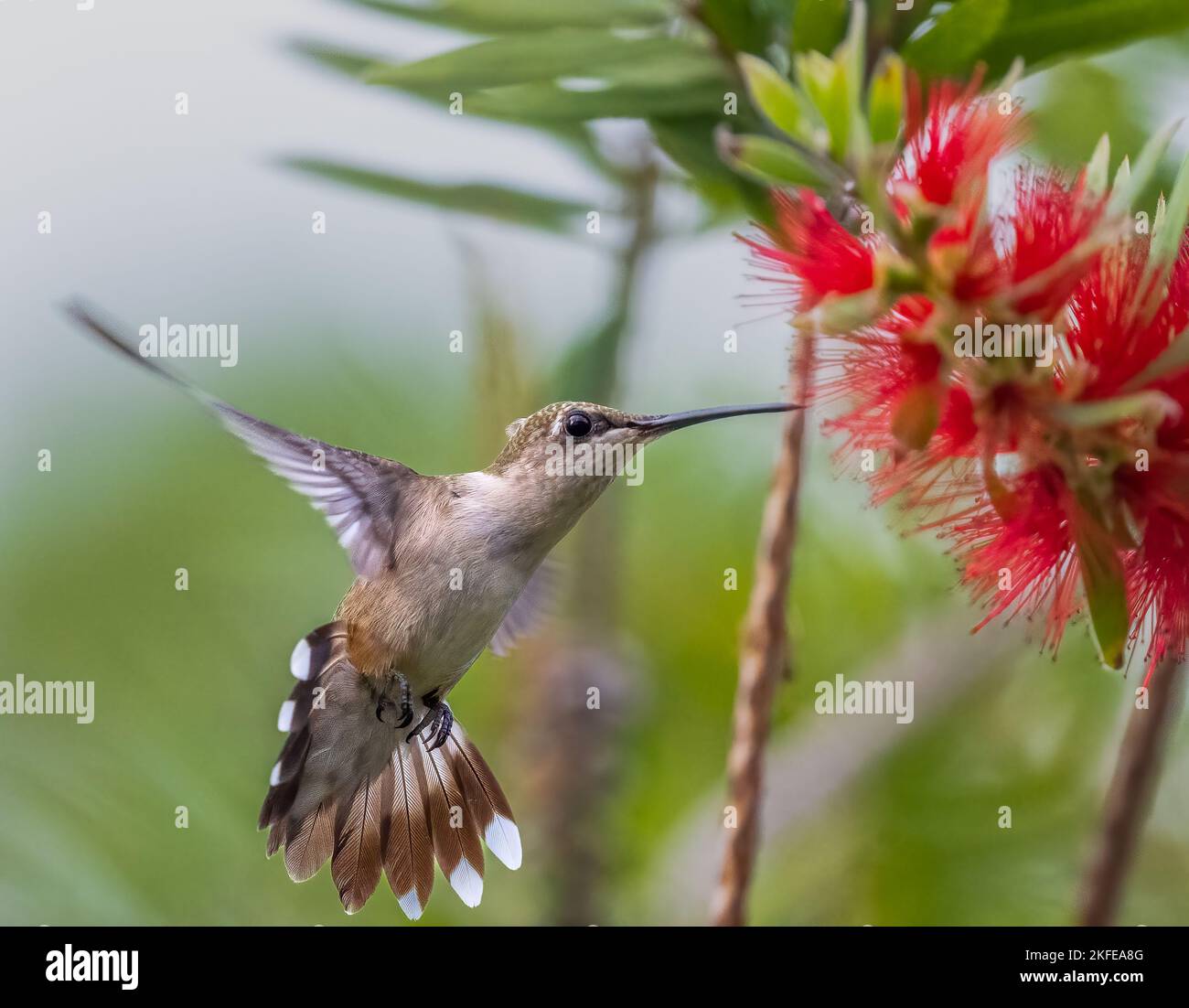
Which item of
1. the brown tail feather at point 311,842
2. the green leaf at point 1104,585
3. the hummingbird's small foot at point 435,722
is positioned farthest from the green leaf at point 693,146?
the brown tail feather at point 311,842

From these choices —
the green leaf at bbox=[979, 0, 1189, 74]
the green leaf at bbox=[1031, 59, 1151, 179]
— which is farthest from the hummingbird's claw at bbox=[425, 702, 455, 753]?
the green leaf at bbox=[1031, 59, 1151, 179]

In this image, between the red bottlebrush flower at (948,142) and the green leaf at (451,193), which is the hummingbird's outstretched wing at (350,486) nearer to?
the green leaf at (451,193)

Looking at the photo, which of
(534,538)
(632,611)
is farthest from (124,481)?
(534,538)

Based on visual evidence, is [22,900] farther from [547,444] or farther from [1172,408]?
[1172,408]

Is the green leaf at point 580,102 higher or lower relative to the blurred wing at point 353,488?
higher

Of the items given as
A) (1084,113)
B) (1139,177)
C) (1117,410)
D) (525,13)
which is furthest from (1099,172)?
(1084,113)

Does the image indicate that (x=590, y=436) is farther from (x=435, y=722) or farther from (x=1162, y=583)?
(x=1162, y=583)

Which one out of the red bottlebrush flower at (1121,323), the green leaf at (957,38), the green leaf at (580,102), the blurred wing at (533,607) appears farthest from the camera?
the blurred wing at (533,607)
